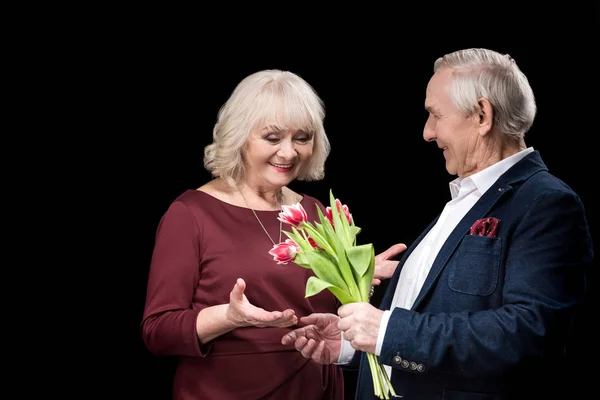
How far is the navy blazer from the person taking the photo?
2301mm

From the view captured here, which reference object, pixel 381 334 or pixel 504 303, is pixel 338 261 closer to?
pixel 381 334

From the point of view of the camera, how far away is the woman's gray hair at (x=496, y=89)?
258 cm

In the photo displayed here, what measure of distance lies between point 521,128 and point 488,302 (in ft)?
1.98

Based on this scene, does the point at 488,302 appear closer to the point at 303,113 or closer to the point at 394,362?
the point at 394,362

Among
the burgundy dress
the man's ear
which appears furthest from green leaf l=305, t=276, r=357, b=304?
the man's ear

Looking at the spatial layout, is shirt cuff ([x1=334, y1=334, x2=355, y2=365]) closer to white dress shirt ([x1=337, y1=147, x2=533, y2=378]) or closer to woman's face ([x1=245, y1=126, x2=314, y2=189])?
white dress shirt ([x1=337, y1=147, x2=533, y2=378])

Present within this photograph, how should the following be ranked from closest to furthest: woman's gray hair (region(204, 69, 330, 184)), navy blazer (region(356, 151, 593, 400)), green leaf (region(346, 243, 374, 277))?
navy blazer (region(356, 151, 593, 400)) → green leaf (region(346, 243, 374, 277)) → woman's gray hair (region(204, 69, 330, 184))

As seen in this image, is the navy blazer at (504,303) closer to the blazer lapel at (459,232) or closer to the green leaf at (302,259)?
the blazer lapel at (459,232)

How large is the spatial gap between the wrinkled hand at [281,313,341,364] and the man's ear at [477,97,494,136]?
90cm

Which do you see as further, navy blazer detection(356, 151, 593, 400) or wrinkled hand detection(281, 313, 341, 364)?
wrinkled hand detection(281, 313, 341, 364)

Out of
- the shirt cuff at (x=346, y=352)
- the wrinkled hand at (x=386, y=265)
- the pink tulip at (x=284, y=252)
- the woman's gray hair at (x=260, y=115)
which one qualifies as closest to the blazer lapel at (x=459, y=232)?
the pink tulip at (x=284, y=252)

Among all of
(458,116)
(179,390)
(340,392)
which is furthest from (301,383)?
(458,116)

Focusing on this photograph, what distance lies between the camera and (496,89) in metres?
2.58

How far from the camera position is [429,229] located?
9.47 ft
